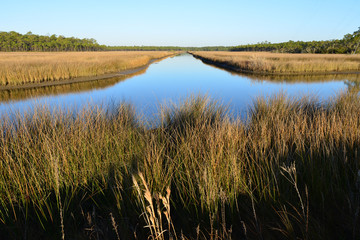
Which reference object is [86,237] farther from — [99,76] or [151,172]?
[99,76]

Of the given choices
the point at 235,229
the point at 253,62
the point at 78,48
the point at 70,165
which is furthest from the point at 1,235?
the point at 78,48

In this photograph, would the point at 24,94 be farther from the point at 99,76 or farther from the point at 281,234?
the point at 281,234

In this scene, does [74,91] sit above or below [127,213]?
above

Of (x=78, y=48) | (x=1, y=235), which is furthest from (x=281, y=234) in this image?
(x=78, y=48)

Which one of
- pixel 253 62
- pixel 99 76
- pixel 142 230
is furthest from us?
pixel 253 62

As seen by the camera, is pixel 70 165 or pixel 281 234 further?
pixel 70 165

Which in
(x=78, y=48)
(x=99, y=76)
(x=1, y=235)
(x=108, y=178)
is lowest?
(x=1, y=235)

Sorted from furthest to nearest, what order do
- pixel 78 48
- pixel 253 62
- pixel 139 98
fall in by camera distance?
pixel 78 48 < pixel 253 62 < pixel 139 98

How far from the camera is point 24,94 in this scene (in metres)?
9.39

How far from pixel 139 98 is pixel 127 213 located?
7139 millimetres

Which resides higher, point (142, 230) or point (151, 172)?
point (151, 172)

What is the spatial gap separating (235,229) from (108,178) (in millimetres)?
1228

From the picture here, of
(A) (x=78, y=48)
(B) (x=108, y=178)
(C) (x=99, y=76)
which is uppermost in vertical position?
(A) (x=78, y=48)

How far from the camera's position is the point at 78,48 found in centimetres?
9144
